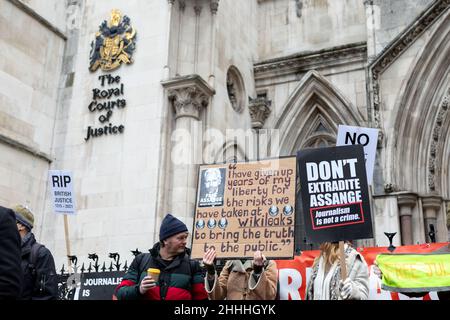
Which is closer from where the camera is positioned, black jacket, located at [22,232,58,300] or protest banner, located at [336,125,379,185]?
black jacket, located at [22,232,58,300]

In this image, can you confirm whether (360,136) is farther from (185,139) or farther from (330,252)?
(185,139)

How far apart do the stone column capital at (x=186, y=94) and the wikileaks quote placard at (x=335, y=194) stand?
686 centimetres

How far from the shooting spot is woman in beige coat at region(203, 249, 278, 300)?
4.57 metres

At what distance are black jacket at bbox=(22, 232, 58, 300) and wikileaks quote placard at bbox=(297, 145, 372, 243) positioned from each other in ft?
7.70

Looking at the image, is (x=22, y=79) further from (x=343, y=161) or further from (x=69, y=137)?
(x=343, y=161)

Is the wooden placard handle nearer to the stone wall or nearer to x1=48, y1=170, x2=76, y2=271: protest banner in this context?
x1=48, y1=170, x2=76, y2=271: protest banner

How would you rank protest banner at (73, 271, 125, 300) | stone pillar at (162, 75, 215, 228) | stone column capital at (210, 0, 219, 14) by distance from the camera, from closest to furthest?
protest banner at (73, 271, 125, 300) < stone pillar at (162, 75, 215, 228) < stone column capital at (210, 0, 219, 14)

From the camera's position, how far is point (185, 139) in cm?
1141

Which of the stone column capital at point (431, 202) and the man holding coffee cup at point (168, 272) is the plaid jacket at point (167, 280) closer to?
the man holding coffee cup at point (168, 272)

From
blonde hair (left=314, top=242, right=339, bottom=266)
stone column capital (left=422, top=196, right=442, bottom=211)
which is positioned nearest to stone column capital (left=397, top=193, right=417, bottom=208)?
stone column capital (left=422, top=196, right=442, bottom=211)

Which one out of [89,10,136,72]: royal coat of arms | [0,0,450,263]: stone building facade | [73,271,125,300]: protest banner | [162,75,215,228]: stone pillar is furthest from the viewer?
[89,10,136,72]: royal coat of arms
